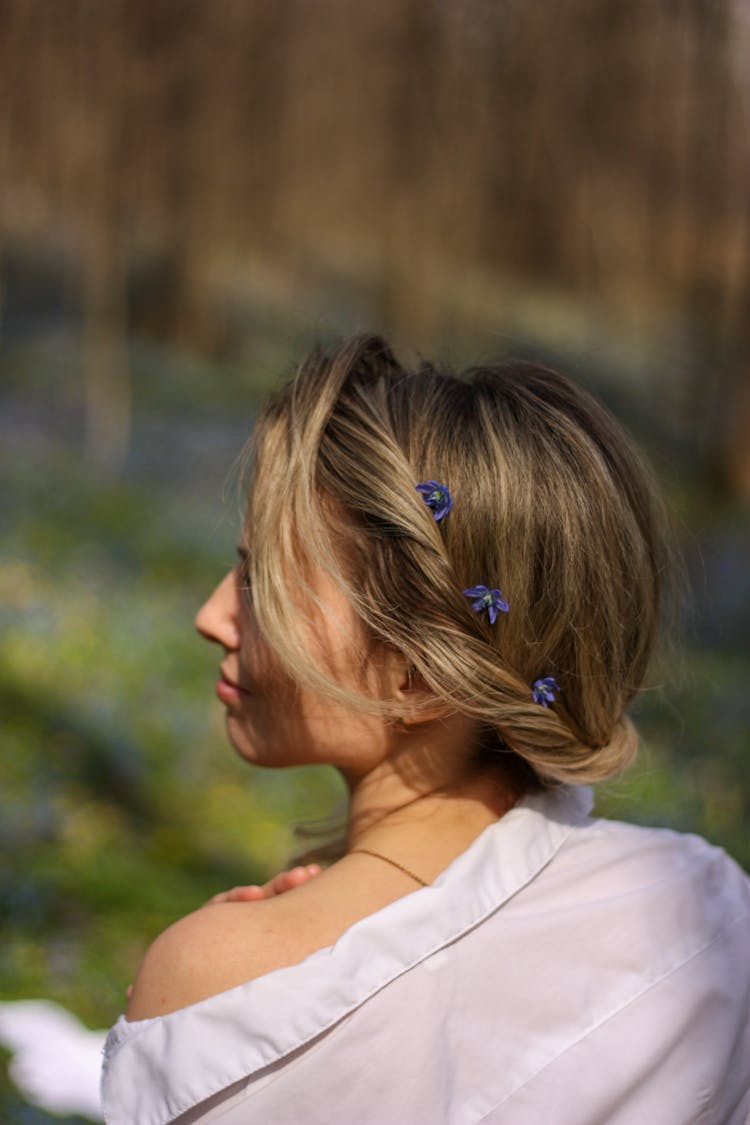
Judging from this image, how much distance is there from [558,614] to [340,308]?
561 inches

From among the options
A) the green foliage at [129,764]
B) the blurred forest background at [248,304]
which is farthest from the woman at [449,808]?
the blurred forest background at [248,304]

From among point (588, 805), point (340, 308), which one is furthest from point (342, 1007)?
point (340, 308)

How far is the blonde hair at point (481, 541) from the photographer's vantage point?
1764mm

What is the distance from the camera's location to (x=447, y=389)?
1.88m

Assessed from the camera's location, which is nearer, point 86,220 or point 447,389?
point 447,389

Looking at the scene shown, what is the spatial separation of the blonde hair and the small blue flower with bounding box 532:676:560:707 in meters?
0.02

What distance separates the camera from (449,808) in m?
1.92

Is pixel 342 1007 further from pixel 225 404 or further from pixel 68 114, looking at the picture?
pixel 225 404

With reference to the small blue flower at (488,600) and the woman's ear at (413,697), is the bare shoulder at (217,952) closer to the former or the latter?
the woman's ear at (413,697)

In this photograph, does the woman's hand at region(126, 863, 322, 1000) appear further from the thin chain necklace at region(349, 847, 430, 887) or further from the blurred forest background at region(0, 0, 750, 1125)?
the blurred forest background at region(0, 0, 750, 1125)

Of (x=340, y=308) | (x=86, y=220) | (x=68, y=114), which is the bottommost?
(x=340, y=308)

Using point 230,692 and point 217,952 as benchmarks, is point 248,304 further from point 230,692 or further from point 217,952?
point 217,952

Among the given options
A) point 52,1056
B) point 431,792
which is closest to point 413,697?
point 431,792

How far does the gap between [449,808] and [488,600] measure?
0.39m
